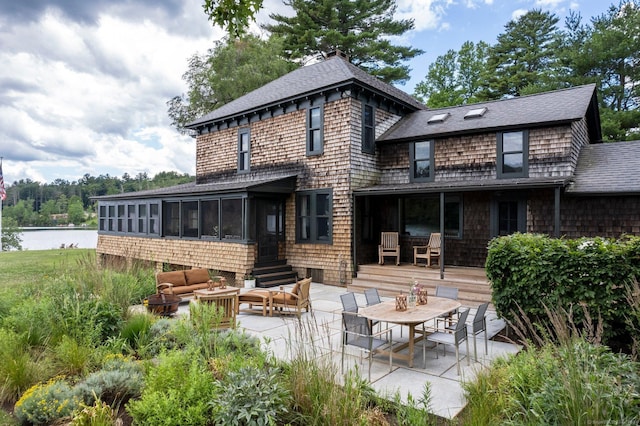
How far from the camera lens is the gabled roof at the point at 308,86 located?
38.8 feet

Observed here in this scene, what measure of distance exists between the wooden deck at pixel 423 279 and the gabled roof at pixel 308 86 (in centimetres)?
549

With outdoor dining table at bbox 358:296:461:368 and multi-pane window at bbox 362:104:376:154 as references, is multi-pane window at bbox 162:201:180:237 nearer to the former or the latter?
multi-pane window at bbox 362:104:376:154

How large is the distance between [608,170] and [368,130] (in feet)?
21.4

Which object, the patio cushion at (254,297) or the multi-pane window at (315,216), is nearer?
the patio cushion at (254,297)

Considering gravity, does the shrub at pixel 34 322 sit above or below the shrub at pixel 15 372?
above

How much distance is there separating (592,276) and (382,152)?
816 centimetres

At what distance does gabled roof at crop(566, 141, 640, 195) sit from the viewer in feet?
30.0

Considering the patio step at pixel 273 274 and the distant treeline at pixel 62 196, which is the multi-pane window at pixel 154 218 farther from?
the distant treeline at pixel 62 196

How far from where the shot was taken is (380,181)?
12.7 metres

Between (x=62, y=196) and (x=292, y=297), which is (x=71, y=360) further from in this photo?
(x=62, y=196)

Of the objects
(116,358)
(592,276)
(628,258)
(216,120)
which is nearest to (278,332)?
(116,358)

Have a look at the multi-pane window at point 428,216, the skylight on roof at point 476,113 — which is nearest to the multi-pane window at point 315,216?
the multi-pane window at point 428,216

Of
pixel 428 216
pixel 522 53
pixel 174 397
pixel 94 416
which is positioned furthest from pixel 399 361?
pixel 522 53

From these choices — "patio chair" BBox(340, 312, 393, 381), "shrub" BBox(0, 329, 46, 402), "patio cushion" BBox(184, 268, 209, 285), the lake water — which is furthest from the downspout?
the lake water
